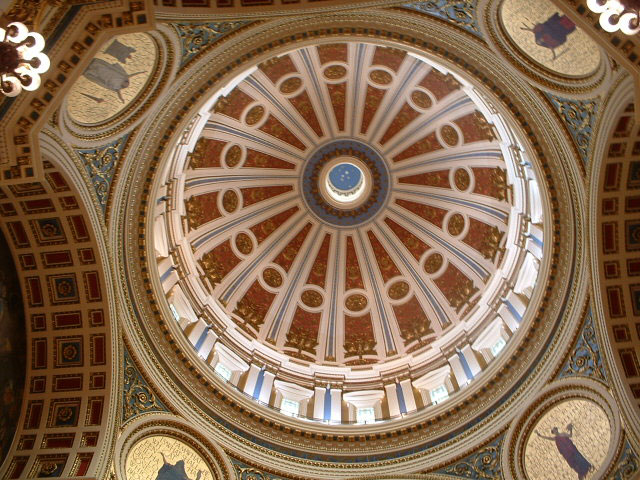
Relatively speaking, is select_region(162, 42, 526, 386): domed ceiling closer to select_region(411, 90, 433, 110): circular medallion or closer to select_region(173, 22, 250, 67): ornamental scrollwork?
select_region(411, 90, 433, 110): circular medallion

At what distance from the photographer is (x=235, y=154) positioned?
979 inches

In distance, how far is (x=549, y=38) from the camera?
12.7 m

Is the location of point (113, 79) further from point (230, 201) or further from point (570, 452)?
point (570, 452)

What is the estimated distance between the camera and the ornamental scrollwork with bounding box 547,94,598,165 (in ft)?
43.3

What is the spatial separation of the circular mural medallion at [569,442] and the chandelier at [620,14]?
9.16 m

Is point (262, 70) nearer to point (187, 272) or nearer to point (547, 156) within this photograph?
point (187, 272)

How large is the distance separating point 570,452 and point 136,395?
10.6 meters

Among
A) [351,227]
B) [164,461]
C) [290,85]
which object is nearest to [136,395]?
[164,461]

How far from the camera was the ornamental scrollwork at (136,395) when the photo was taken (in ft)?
51.1

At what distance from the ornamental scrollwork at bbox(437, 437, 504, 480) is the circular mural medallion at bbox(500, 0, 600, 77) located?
30.4 feet

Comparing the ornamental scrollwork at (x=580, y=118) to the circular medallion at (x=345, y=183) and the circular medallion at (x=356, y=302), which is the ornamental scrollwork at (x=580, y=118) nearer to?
the circular medallion at (x=356, y=302)

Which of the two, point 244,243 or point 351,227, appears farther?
point 351,227

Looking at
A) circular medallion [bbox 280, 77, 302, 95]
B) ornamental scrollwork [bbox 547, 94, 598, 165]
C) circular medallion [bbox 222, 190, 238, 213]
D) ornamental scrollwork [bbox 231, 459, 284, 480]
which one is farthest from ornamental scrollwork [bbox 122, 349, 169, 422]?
circular medallion [bbox 280, 77, 302, 95]

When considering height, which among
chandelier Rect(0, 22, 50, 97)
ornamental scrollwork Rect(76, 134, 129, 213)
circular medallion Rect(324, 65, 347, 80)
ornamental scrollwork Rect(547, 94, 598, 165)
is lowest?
chandelier Rect(0, 22, 50, 97)
